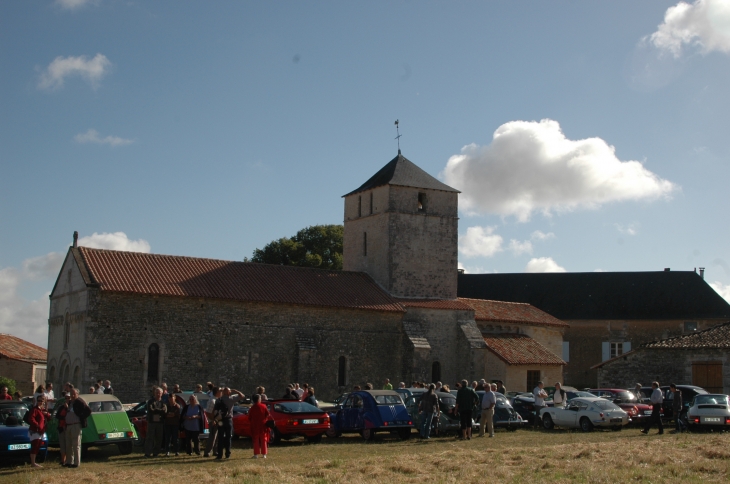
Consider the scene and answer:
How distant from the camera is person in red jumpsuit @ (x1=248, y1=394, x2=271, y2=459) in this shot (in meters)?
17.0

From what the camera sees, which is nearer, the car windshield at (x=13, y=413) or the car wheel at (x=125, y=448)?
the car windshield at (x=13, y=413)

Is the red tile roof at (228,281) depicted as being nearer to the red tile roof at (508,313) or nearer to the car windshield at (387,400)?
the red tile roof at (508,313)

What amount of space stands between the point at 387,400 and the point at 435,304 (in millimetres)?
18366

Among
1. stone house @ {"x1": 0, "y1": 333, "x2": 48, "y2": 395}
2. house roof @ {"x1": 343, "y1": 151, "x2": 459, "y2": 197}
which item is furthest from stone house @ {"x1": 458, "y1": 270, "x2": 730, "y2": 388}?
stone house @ {"x1": 0, "y1": 333, "x2": 48, "y2": 395}

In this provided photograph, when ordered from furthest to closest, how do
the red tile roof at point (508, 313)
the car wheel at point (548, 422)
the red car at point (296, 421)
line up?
the red tile roof at point (508, 313)
the car wheel at point (548, 422)
the red car at point (296, 421)

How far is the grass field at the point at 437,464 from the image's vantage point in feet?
46.8

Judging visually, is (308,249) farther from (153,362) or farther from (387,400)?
(387,400)

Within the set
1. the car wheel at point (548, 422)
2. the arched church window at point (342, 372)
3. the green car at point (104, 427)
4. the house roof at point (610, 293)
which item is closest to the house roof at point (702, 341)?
the car wheel at point (548, 422)

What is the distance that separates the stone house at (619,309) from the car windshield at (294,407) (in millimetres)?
36331

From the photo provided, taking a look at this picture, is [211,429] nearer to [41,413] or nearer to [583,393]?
[41,413]

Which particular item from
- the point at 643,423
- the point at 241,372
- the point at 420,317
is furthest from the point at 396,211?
the point at 643,423

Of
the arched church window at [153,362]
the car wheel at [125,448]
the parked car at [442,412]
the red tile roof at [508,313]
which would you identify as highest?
the red tile roof at [508,313]

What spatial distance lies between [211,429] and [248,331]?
1662 cm

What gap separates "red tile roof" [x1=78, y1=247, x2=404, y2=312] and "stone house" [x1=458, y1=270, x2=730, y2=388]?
794 inches
